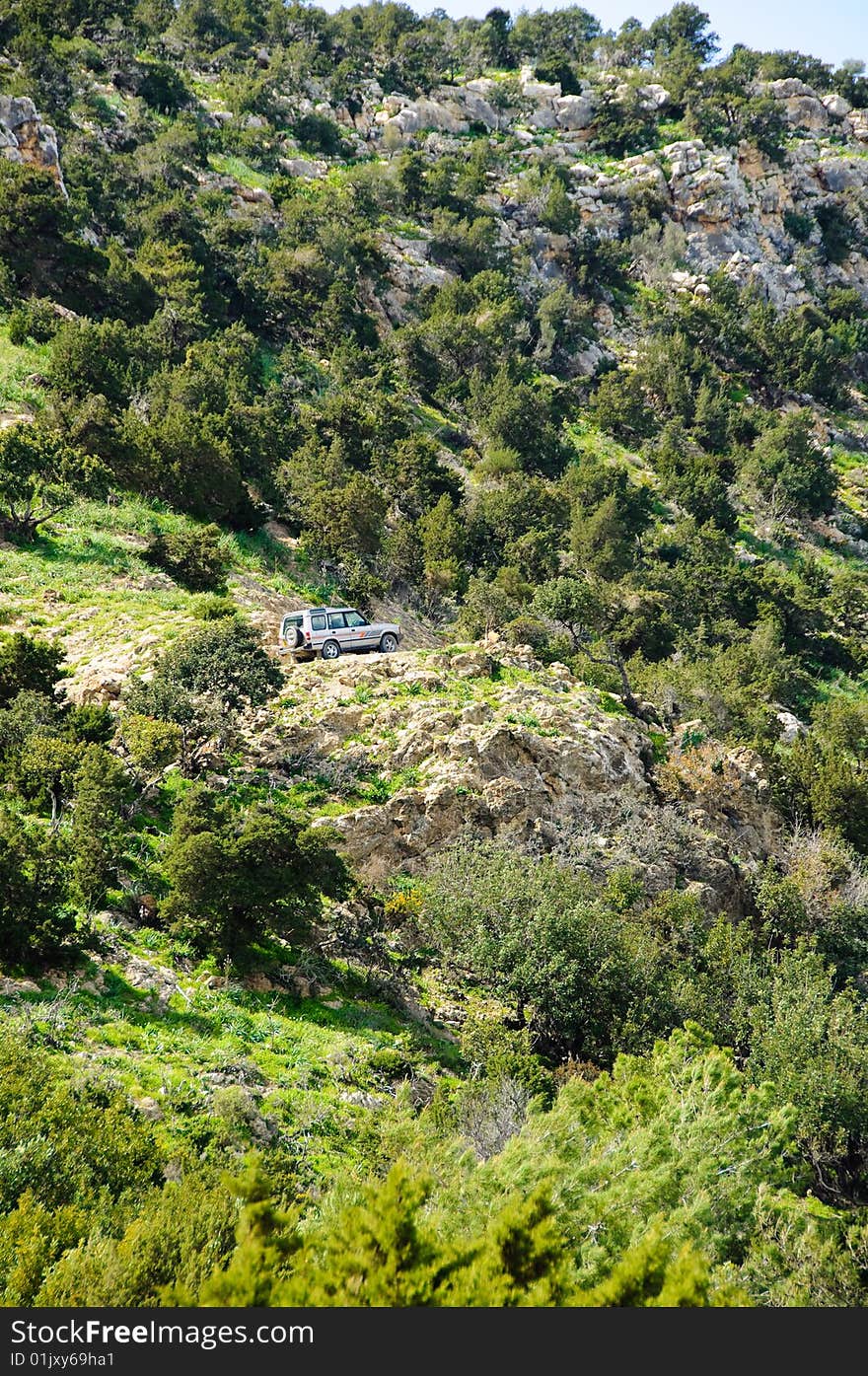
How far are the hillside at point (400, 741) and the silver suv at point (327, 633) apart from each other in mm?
850

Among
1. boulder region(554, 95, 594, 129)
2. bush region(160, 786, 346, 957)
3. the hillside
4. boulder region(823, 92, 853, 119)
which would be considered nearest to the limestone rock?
the hillside

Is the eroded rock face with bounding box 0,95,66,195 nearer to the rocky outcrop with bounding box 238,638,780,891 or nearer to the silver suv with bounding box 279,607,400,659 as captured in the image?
the silver suv with bounding box 279,607,400,659

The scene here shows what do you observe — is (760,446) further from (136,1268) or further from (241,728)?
(136,1268)

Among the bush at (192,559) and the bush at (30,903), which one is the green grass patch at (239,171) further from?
the bush at (30,903)

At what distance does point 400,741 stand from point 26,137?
5128cm

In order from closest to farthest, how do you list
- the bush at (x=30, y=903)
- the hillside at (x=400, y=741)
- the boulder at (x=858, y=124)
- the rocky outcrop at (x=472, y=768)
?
the hillside at (x=400, y=741), the bush at (x=30, y=903), the rocky outcrop at (x=472, y=768), the boulder at (x=858, y=124)

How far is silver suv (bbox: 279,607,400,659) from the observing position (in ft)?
92.3

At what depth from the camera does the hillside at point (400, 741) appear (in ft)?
36.8

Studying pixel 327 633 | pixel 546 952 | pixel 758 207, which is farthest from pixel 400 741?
pixel 758 207

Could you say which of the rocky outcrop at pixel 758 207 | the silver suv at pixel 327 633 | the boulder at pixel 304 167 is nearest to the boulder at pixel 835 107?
the rocky outcrop at pixel 758 207

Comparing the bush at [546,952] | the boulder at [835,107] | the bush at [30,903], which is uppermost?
the boulder at [835,107]

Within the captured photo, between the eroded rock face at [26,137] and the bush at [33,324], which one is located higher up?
the eroded rock face at [26,137]

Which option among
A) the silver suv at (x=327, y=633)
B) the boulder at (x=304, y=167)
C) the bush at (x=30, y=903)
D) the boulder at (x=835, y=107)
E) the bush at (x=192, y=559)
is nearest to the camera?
the bush at (x=30, y=903)

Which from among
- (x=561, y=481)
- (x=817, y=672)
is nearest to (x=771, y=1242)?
(x=817, y=672)
